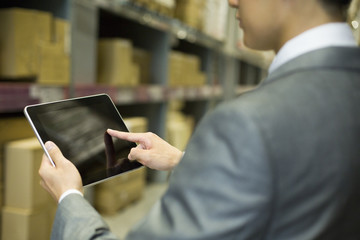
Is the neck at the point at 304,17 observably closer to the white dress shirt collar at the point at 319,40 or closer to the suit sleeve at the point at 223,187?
the white dress shirt collar at the point at 319,40

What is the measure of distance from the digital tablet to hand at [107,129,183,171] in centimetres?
3

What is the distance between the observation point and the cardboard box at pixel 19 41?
1.58m

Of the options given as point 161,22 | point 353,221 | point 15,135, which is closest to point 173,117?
point 161,22

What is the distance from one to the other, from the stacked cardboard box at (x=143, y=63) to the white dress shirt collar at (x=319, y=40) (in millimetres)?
2433

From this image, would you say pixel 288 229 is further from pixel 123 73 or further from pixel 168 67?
pixel 168 67

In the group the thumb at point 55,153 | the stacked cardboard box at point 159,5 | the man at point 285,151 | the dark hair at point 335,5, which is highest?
the stacked cardboard box at point 159,5

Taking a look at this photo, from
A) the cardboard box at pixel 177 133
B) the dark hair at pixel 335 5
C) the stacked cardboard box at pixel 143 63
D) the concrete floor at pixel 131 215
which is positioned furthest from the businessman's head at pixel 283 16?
the cardboard box at pixel 177 133

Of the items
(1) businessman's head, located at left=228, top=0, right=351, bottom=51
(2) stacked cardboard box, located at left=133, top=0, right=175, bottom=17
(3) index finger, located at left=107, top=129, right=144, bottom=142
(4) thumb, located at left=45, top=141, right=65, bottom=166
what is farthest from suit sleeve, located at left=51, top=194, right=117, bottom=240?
(2) stacked cardboard box, located at left=133, top=0, right=175, bottom=17

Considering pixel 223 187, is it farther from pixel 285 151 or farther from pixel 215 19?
pixel 215 19

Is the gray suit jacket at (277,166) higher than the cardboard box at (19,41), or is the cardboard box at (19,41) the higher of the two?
the cardboard box at (19,41)

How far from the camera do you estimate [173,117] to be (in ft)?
12.8

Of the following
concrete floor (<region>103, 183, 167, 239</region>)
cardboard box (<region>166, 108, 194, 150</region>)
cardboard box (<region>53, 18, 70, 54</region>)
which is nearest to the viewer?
cardboard box (<region>53, 18, 70, 54</region>)

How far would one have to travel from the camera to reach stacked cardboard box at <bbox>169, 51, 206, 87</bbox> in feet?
10.6

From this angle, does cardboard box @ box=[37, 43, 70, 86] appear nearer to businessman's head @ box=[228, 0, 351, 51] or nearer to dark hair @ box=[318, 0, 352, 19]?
businessman's head @ box=[228, 0, 351, 51]
